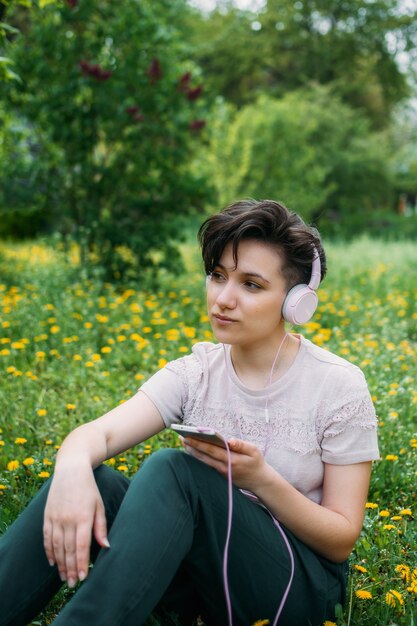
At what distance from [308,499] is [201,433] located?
0.36 metres

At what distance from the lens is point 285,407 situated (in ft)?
6.39

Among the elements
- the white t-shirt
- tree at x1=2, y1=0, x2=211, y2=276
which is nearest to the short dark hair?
the white t-shirt

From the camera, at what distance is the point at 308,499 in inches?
70.1

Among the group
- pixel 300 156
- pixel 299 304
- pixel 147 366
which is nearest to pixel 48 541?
pixel 299 304

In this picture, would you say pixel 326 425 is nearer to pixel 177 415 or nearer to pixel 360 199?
pixel 177 415

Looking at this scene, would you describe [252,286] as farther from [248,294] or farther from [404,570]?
[404,570]

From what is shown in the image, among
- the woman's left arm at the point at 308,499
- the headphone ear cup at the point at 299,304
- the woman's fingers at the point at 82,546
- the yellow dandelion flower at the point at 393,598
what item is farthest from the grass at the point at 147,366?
the headphone ear cup at the point at 299,304

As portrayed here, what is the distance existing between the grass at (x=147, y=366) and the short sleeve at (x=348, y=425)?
413 mm

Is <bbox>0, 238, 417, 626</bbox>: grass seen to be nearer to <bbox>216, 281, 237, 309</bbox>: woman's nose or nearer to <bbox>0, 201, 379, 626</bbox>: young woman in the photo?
<bbox>0, 201, 379, 626</bbox>: young woman

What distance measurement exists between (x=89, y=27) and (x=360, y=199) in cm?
1522

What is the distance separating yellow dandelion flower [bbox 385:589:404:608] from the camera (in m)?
1.93

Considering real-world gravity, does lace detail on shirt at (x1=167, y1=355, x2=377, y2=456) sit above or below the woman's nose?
below

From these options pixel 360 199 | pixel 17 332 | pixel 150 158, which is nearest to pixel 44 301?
pixel 17 332

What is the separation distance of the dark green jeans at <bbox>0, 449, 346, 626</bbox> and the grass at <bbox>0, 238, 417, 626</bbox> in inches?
10.6
